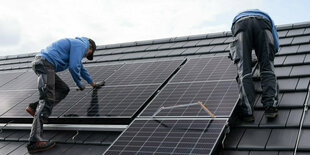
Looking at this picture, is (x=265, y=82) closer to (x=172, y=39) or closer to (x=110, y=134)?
(x=110, y=134)

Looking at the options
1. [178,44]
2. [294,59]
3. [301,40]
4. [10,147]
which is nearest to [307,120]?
[294,59]

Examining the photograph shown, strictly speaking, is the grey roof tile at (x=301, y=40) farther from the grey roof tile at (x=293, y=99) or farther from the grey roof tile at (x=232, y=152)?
the grey roof tile at (x=232, y=152)

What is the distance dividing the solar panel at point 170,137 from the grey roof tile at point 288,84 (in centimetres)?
147

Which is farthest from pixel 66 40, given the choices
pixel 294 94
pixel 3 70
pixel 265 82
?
pixel 3 70

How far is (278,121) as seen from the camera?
4.14 m

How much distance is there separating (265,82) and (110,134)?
7.19ft

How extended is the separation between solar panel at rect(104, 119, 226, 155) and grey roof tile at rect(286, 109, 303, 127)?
782mm

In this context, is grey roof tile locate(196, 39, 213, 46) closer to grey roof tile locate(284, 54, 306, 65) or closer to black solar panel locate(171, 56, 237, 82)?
black solar panel locate(171, 56, 237, 82)

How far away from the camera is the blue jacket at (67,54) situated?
5570 millimetres

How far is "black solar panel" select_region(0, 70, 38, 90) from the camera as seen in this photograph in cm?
704

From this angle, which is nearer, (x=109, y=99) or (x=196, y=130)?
(x=196, y=130)

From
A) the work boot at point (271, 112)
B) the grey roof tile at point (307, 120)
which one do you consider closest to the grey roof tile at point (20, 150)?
the work boot at point (271, 112)

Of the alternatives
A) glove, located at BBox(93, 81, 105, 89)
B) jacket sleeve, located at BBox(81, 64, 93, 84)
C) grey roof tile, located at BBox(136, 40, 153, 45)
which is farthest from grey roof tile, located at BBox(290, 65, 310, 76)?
grey roof tile, located at BBox(136, 40, 153, 45)

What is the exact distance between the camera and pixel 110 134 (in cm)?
485
